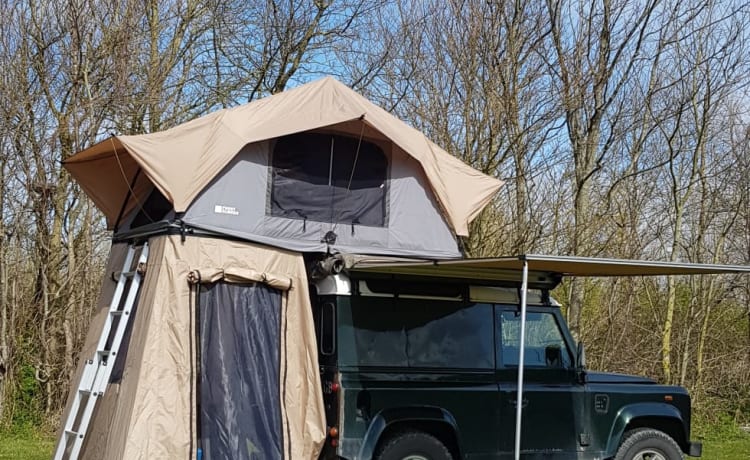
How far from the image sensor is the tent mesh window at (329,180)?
7836 millimetres

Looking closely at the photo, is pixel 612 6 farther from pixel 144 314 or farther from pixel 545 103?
pixel 144 314

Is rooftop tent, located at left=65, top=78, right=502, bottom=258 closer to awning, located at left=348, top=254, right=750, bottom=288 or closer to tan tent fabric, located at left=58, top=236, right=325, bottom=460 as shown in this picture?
tan tent fabric, located at left=58, top=236, right=325, bottom=460

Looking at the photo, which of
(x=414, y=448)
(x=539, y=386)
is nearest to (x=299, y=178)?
(x=414, y=448)

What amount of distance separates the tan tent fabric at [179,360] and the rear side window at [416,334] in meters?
0.38

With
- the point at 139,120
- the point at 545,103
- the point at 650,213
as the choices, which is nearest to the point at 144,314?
the point at 139,120

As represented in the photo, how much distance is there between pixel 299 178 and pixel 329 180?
1.03ft

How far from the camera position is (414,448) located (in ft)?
23.7

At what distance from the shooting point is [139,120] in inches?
511

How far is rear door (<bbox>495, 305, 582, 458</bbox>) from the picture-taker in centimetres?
775

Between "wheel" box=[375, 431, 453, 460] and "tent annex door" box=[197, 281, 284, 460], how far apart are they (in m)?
0.89

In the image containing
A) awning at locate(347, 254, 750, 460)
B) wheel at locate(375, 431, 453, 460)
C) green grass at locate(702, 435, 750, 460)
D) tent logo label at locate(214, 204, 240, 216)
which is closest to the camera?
awning at locate(347, 254, 750, 460)

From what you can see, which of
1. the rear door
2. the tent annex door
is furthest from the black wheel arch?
the tent annex door

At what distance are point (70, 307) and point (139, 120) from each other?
2995 millimetres

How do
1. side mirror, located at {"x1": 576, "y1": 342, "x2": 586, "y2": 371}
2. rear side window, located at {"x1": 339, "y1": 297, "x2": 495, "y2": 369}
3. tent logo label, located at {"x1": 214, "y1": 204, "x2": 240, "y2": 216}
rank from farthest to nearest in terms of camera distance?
side mirror, located at {"x1": 576, "y1": 342, "x2": 586, "y2": 371}
tent logo label, located at {"x1": 214, "y1": 204, "x2": 240, "y2": 216}
rear side window, located at {"x1": 339, "y1": 297, "x2": 495, "y2": 369}
